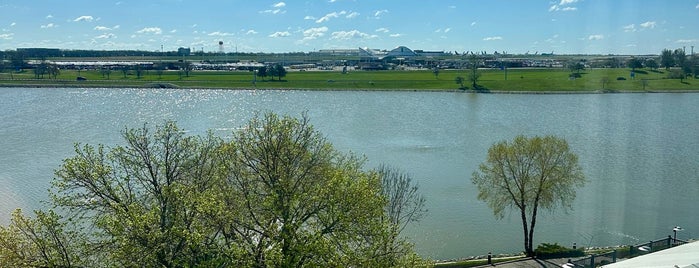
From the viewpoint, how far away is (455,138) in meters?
17.2

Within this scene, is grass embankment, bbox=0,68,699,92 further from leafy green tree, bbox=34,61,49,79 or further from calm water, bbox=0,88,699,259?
calm water, bbox=0,88,699,259

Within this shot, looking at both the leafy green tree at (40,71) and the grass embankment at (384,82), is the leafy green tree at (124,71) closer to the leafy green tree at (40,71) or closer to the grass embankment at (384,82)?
the grass embankment at (384,82)

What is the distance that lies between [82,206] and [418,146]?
12.1 m

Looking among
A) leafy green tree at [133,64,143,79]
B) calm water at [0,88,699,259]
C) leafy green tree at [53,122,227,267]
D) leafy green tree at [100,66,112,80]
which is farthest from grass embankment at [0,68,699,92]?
leafy green tree at [53,122,227,267]

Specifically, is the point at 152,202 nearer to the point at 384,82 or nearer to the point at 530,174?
the point at 530,174

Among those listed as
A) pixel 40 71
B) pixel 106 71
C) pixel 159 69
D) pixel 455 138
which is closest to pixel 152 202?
pixel 455 138

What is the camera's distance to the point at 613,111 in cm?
2398

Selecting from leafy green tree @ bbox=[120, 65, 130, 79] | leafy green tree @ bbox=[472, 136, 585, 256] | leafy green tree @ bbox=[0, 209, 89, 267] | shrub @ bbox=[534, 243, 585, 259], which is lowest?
shrub @ bbox=[534, 243, 585, 259]

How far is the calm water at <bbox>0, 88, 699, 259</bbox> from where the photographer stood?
9.33 m

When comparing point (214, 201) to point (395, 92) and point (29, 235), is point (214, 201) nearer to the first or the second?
point (29, 235)

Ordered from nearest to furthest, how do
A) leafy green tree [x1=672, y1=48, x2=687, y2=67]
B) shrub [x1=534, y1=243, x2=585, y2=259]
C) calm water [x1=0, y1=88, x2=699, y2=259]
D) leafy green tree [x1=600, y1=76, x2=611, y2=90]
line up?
1. shrub [x1=534, y1=243, x2=585, y2=259]
2. calm water [x1=0, y1=88, x2=699, y2=259]
3. leafy green tree [x1=600, y1=76, x2=611, y2=90]
4. leafy green tree [x1=672, y1=48, x2=687, y2=67]

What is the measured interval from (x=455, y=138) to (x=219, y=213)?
45.0ft

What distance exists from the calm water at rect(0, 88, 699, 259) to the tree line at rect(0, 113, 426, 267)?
4.13 meters

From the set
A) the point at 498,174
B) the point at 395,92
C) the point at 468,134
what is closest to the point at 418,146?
the point at 468,134
